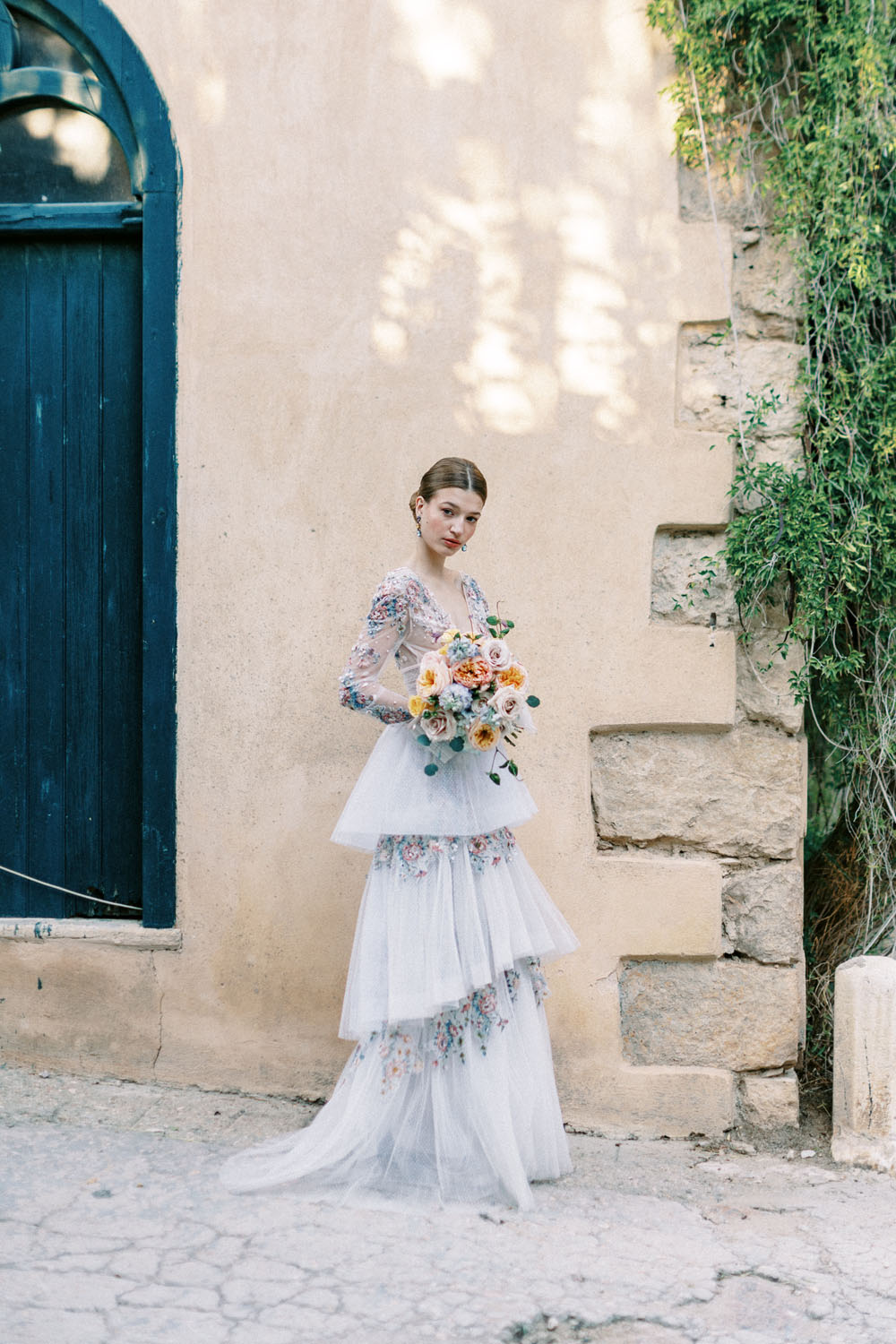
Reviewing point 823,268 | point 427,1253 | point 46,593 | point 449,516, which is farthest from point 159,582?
point 823,268

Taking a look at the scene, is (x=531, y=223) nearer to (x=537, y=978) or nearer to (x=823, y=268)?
(x=823, y=268)

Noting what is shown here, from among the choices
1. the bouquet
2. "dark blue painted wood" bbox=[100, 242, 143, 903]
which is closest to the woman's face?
the bouquet

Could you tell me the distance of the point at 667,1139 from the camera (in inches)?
147

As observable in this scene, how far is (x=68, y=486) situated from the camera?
13.5 ft

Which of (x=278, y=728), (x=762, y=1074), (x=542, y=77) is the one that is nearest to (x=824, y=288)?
(x=542, y=77)

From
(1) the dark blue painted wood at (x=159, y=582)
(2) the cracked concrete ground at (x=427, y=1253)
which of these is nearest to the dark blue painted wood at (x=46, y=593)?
(1) the dark blue painted wood at (x=159, y=582)

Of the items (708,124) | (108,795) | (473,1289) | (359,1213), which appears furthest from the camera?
(108,795)

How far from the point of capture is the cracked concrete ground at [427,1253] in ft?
8.42

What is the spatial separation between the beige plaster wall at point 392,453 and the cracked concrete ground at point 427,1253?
0.40 metres

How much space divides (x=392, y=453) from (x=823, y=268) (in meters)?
1.48

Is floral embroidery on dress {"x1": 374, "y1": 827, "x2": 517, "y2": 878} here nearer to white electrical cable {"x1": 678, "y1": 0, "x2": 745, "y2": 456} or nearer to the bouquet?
the bouquet

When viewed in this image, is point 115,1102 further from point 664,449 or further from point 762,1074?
point 664,449

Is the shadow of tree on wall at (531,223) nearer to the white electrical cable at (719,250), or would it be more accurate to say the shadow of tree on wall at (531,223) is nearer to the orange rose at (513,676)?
the white electrical cable at (719,250)

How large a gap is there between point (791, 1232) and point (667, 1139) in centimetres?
68
